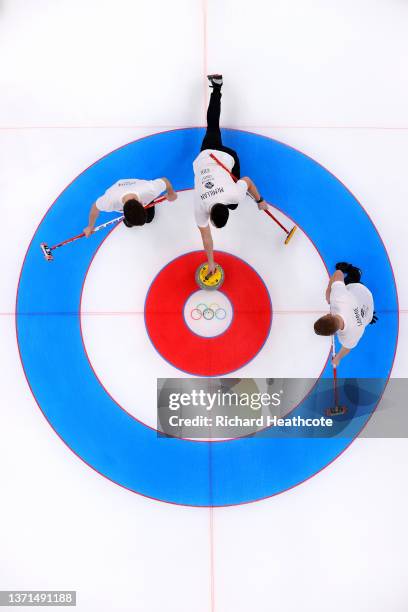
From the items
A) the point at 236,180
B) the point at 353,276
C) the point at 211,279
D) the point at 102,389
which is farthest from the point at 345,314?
the point at 102,389

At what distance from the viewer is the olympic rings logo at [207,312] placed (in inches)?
174

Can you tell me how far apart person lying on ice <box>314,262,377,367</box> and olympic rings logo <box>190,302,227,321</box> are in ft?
3.20

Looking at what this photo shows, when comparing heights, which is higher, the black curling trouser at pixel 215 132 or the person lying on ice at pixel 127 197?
the black curling trouser at pixel 215 132

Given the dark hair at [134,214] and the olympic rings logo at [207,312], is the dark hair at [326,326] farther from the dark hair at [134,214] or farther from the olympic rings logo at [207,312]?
the dark hair at [134,214]

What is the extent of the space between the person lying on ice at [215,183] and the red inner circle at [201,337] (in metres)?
0.26

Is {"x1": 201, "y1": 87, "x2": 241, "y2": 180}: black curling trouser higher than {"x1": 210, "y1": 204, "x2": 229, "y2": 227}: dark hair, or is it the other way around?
{"x1": 201, "y1": 87, "x2": 241, "y2": 180}: black curling trouser

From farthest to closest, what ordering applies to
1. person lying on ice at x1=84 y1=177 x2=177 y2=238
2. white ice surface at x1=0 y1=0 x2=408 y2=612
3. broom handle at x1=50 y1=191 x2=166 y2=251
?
broom handle at x1=50 y1=191 x2=166 y2=251, white ice surface at x1=0 y1=0 x2=408 y2=612, person lying on ice at x1=84 y1=177 x2=177 y2=238

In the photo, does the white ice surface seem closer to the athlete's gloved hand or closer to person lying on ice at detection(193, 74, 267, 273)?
person lying on ice at detection(193, 74, 267, 273)

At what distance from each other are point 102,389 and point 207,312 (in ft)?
3.85

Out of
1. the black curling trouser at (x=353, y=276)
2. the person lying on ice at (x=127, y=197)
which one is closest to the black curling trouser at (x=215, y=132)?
the person lying on ice at (x=127, y=197)

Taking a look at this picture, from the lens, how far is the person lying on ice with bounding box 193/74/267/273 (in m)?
3.84

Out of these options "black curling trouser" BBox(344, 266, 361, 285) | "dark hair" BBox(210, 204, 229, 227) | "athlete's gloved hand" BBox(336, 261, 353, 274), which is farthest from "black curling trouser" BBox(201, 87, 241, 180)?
"black curling trouser" BBox(344, 266, 361, 285)

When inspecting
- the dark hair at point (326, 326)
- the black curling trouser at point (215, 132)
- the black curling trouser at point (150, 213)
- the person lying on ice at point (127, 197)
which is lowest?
the dark hair at point (326, 326)

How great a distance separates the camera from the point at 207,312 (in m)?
4.42
